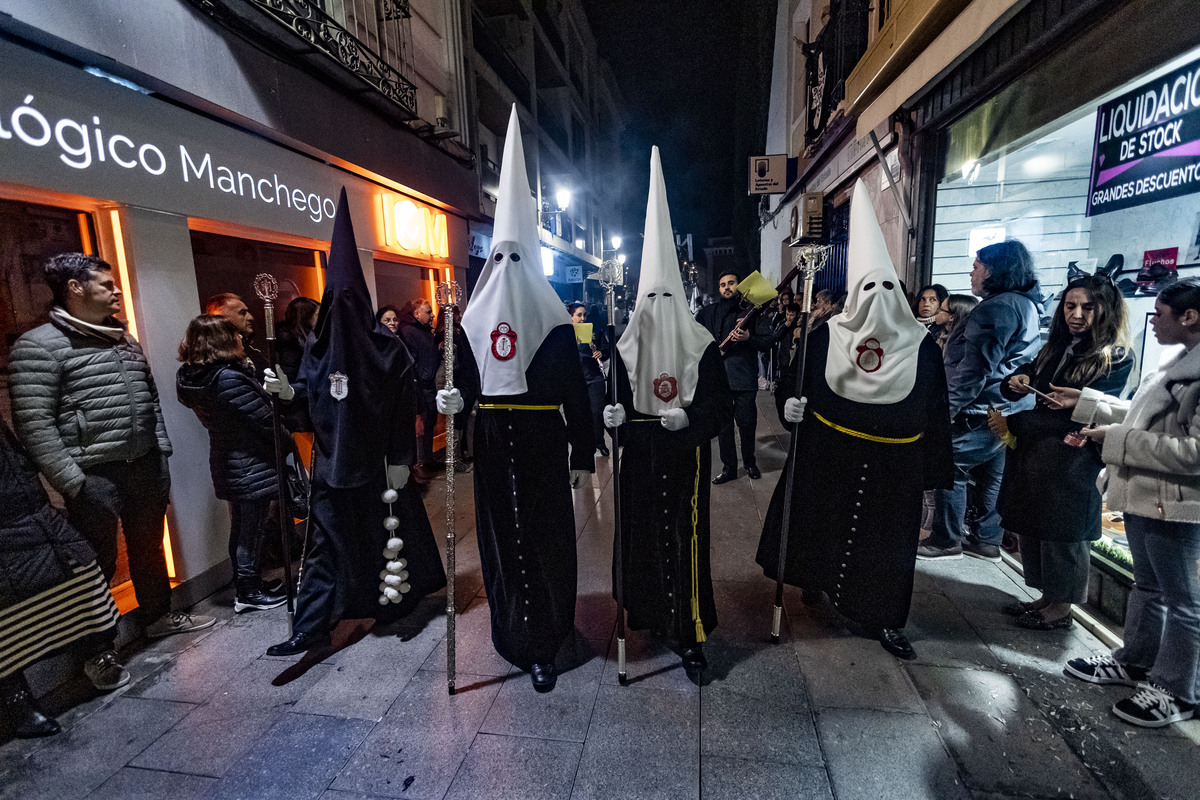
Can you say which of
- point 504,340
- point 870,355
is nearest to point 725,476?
point 870,355

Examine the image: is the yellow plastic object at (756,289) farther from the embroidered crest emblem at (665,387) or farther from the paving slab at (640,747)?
the paving slab at (640,747)

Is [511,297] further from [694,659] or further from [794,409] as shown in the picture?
[694,659]

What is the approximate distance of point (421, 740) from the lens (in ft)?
8.16

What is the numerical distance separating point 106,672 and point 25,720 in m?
0.36

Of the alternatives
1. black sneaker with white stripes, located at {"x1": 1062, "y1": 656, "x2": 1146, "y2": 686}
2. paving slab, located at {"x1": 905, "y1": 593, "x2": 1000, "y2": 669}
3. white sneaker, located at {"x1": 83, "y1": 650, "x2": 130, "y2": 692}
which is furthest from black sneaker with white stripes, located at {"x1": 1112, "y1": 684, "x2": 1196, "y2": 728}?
white sneaker, located at {"x1": 83, "y1": 650, "x2": 130, "y2": 692}

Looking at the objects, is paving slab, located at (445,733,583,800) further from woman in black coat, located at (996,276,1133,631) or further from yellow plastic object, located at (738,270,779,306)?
yellow plastic object, located at (738,270,779,306)

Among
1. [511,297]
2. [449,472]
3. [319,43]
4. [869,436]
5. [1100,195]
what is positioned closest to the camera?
[511,297]

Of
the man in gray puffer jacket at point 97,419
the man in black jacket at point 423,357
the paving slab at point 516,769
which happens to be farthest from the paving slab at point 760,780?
the man in black jacket at point 423,357

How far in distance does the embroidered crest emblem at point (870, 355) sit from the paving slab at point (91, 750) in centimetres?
396

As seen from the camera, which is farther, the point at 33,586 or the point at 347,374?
the point at 347,374

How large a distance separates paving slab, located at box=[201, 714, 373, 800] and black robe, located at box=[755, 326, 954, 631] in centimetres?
262

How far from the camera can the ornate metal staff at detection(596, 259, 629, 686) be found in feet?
8.94

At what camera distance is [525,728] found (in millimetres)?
2549

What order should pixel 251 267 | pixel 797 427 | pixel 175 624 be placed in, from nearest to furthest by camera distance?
pixel 797 427 < pixel 175 624 < pixel 251 267
